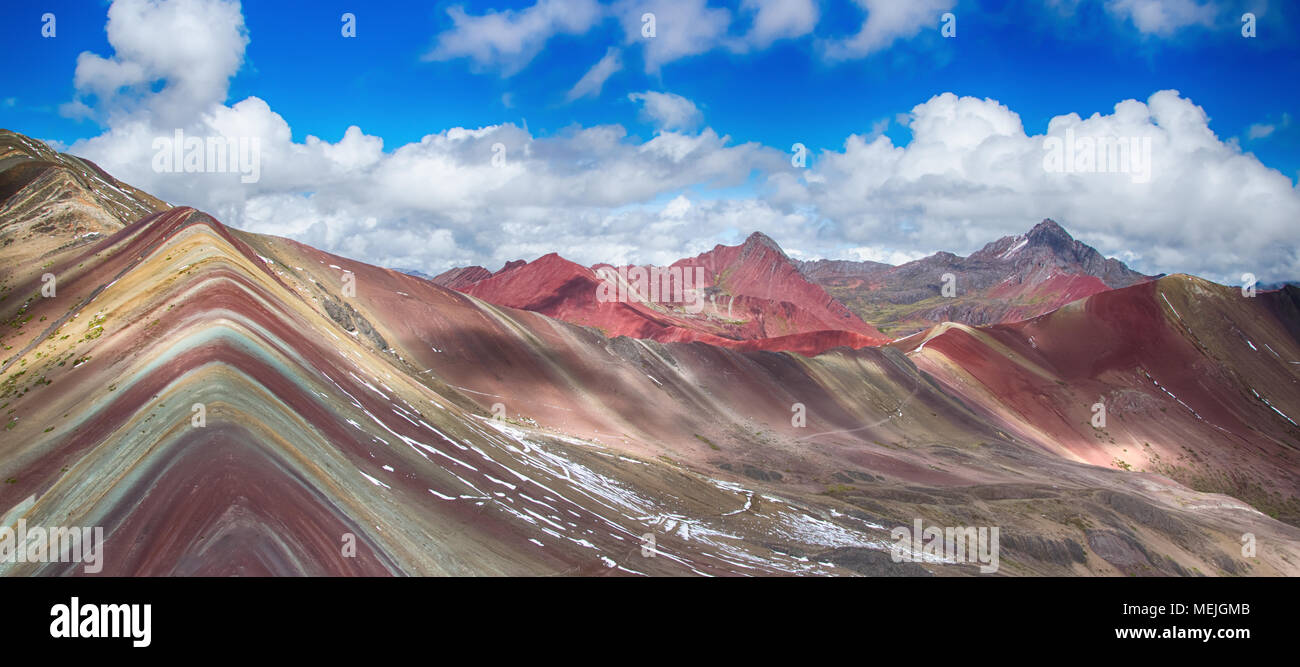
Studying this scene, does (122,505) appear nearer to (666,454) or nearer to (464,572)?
A: (464,572)

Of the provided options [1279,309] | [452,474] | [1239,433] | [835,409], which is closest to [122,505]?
[452,474]

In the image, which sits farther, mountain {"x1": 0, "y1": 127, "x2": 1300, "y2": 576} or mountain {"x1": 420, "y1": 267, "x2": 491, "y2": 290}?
mountain {"x1": 420, "y1": 267, "x2": 491, "y2": 290}

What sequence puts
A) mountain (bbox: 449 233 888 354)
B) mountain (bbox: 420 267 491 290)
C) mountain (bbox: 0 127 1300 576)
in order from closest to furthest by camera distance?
1. mountain (bbox: 0 127 1300 576)
2. mountain (bbox: 449 233 888 354)
3. mountain (bbox: 420 267 491 290)

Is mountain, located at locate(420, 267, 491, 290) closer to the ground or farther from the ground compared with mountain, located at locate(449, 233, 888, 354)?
farther from the ground

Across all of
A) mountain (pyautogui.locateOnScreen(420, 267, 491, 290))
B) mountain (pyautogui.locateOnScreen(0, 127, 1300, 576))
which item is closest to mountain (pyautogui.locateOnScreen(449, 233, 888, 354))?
mountain (pyautogui.locateOnScreen(420, 267, 491, 290))

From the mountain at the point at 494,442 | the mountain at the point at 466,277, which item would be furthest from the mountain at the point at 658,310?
the mountain at the point at 494,442

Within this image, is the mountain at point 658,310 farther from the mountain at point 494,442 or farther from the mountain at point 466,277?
the mountain at point 494,442

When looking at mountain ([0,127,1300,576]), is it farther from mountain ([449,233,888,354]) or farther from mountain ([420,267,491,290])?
mountain ([420,267,491,290])

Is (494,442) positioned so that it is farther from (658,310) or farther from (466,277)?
(466,277)

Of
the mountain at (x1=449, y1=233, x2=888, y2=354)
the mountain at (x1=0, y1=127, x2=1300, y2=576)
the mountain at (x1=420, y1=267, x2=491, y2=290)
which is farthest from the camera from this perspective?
the mountain at (x1=420, y1=267, x2=491, y2=290)

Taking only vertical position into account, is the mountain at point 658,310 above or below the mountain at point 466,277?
below
